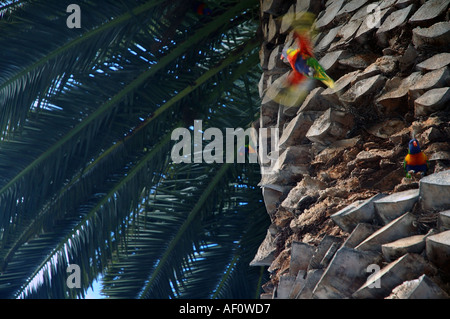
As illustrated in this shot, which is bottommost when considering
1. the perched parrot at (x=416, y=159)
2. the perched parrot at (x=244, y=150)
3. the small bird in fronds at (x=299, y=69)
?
the perched parrot at (x=416, y=159)

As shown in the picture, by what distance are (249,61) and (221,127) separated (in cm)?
61

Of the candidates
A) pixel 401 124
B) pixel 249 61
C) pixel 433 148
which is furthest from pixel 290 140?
pixel 249 61

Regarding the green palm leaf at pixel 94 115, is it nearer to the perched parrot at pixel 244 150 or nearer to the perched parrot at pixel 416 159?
the perched parrot at pixel 244 150

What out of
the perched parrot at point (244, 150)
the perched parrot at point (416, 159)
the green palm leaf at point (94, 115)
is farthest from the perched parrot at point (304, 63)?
the perched parrot at point (244, 150)

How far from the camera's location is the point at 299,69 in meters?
2.82

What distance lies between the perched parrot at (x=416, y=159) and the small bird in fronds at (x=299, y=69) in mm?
673

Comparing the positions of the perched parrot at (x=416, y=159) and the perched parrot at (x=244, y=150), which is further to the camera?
the perched parrot at (x=244, y=150)

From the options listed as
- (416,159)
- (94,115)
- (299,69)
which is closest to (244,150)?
(94,115)

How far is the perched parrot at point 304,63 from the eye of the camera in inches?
106

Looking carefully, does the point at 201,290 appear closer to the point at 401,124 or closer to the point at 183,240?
the point at 183,240

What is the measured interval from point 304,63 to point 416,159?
35.8 inches

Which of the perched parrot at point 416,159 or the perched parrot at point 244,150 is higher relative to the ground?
the perched parrot at point 244,150

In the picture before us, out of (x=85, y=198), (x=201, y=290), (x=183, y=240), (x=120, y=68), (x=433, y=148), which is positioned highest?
(x=120, y=68)

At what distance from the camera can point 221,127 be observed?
15.5 ft
